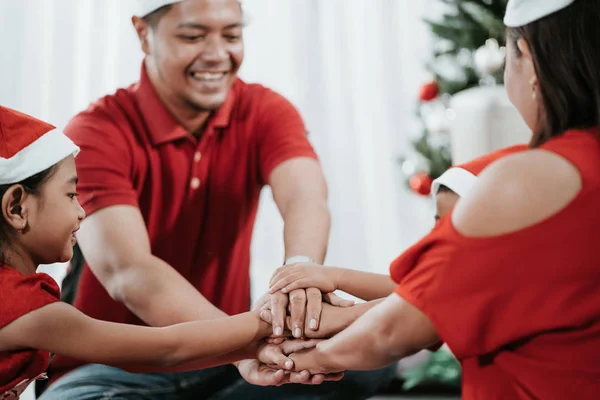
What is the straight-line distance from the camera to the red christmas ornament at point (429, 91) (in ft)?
11.0

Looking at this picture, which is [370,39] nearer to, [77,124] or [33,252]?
[77,124]

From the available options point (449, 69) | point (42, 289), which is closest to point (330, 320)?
point (42, 289)

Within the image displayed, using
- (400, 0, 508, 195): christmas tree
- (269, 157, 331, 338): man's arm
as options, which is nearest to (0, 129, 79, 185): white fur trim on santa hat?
(269, 157, 331, 338): man's arm

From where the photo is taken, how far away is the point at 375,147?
374 centimetres

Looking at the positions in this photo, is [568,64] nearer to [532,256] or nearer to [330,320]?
[532,256]

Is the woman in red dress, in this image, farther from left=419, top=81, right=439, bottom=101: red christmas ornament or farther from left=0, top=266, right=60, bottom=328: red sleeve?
left=419, top=81, right=439, bottom=101: red christmas ornament

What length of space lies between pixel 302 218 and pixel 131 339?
67 cm

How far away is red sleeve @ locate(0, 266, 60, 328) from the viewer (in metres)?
1.32

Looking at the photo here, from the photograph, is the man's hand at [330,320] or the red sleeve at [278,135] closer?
the man's hand at [330,320]

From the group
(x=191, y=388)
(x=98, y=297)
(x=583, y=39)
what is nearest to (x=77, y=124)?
(x=98, y=297)

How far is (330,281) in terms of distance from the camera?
1.80 meters

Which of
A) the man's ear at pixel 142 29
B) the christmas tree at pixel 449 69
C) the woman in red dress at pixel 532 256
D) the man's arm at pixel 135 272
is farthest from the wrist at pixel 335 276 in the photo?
the christmas tree at pixel 449 69

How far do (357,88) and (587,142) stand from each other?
256 centimetres

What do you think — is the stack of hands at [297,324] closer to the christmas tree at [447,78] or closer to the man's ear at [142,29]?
the man's ear at [142,29]
